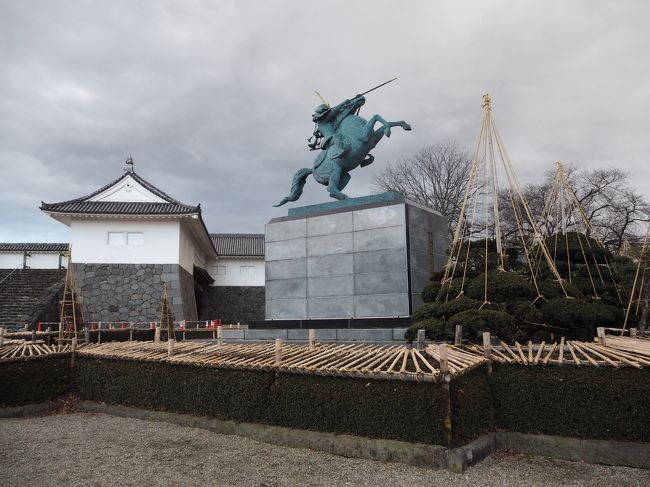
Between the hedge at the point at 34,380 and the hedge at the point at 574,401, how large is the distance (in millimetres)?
6167

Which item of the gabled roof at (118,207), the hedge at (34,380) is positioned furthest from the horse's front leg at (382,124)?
the gabled roof at (118,207)

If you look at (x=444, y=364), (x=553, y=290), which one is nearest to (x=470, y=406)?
(x=444, y=364)

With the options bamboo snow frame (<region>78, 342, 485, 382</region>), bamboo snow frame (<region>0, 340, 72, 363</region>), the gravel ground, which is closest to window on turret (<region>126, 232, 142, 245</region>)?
bamboo snow frame (<region>0, 340, 72, 363</region>)

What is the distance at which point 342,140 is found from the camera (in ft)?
35.3

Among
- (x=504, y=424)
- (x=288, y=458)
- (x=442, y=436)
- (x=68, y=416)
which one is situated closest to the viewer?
(x=442, y=436)

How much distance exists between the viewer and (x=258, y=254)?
29.0 metres

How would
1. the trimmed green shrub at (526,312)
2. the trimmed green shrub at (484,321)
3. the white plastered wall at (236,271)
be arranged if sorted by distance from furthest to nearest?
the white plastered wall at (236,271)
the trimmed green shrub at (526,312)
the trimmed green shrub at (484,321)

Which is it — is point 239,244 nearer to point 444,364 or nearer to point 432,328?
point 432,328

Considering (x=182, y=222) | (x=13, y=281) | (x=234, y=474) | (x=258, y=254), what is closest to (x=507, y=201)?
(x=258, y=254)

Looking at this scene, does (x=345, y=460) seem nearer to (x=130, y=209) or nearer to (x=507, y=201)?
(x=130, y=209)

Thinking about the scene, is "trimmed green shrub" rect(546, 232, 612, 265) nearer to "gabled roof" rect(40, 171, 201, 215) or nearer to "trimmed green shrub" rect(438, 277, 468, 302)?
"trimmed green shrub" rect(438, 277, 468, 302)

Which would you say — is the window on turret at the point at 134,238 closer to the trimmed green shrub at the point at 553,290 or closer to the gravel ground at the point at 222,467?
the gravel ground at the point at 222,467

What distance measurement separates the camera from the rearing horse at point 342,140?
10.5m

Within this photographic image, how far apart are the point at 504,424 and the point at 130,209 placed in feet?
59.5
